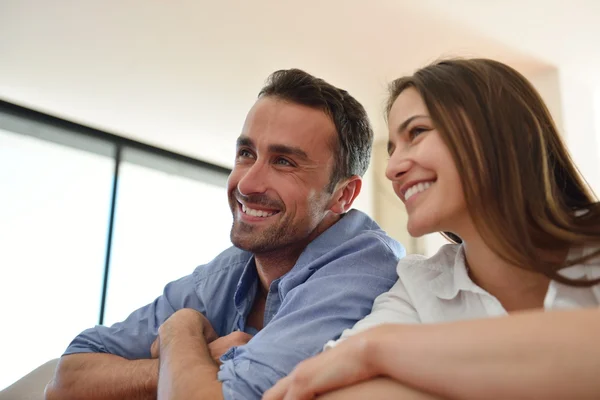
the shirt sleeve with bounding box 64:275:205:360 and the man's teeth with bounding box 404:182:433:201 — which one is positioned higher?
the man's teeth with bounding box 404:182:433:201

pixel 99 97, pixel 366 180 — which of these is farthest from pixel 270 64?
pixel 366 180

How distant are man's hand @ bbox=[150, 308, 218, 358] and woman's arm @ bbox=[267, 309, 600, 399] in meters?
0.52

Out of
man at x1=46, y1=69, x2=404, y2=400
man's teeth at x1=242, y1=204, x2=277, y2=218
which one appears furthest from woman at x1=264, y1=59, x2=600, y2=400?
man's teeth at x1=242, y1=204, x2=277, y2=218

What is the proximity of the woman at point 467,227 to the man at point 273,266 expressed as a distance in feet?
0.52

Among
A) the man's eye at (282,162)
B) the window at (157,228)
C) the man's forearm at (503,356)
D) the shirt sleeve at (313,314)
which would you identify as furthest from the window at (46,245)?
the man's forearm at (503,356)

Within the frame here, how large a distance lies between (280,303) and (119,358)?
407 millimetres

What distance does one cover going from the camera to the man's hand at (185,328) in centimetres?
124

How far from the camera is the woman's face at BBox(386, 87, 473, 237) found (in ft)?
3.08

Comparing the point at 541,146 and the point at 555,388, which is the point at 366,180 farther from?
the point at 555,388

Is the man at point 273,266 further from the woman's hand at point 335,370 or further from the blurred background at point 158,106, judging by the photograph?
the blurred background at point 158,106

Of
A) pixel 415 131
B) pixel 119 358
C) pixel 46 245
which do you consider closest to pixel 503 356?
pixel 415 131

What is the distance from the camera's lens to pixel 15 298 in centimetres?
436

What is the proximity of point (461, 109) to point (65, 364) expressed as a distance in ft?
3.55

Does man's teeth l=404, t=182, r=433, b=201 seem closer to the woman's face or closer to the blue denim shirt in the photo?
the woman's face
